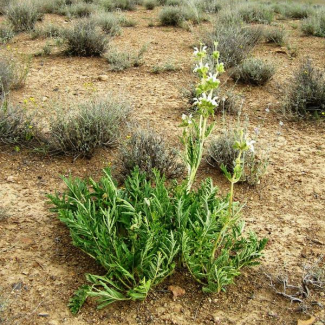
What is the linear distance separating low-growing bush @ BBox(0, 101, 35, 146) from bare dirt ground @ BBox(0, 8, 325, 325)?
144mm

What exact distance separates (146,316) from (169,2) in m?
12.7

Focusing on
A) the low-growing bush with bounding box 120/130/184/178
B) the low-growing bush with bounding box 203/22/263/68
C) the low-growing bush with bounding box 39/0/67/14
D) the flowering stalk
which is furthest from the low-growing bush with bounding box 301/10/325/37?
the flowering stalk

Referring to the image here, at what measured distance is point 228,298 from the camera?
302 centimetres

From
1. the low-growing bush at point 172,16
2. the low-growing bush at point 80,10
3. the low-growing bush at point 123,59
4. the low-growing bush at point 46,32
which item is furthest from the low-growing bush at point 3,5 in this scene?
the low-growing bush at point 123,59

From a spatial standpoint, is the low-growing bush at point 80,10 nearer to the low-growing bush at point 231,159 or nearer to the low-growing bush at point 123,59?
the low-growing bush at point 123,59

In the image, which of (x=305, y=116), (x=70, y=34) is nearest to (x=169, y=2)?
(x=70, y=34)

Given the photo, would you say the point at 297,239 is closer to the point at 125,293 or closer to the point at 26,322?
the point at 125,293

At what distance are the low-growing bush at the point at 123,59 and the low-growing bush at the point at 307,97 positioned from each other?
9.49 feet

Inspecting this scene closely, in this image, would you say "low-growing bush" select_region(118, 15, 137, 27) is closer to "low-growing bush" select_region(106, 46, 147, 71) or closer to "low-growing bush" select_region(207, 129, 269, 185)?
"low-growing bush" select_region(106, 46, 147, 71)

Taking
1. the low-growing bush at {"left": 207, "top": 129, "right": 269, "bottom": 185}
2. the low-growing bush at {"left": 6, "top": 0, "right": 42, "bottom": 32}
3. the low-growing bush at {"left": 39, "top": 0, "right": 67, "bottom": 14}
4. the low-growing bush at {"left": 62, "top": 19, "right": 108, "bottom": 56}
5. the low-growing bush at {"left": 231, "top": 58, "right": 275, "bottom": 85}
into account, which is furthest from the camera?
the low-growing bush at {"left": 39, "top": 0, "right": 67, "bottom": 14}

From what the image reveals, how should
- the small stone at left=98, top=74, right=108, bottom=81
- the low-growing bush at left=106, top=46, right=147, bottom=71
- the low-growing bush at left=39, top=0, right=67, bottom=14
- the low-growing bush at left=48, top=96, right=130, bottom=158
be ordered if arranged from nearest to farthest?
the low-growing bush at left=48, top=96, right=130, bottom=158 → the small stone at left=98, top=74, right=108, bottom=81 → the low-growing bush at left=106, top=46, right=147, bottom=71 → the low-growing bush at left=39, top=0, right=67, bottom=14

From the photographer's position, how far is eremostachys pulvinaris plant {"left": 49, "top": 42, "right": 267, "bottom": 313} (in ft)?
9.39

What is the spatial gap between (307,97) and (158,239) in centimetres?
388

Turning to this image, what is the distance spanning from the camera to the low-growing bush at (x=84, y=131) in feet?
15.4
